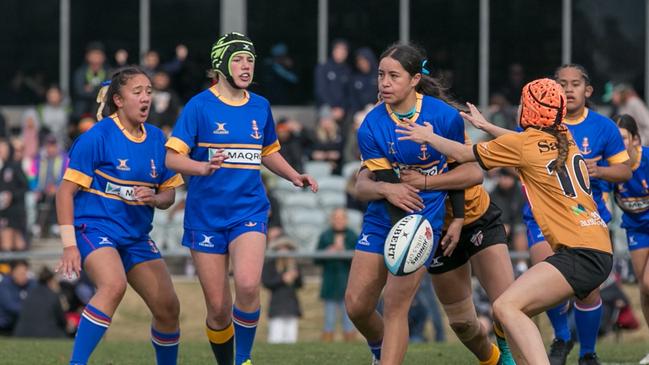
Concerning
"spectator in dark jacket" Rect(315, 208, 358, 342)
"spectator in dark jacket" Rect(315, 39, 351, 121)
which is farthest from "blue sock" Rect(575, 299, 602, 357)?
"spectator in dark jacket" Rect(315, 39, 351, 121)

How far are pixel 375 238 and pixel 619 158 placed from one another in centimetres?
230

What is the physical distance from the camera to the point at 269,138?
8594mm

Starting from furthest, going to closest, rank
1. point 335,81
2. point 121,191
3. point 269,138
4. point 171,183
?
point 335,81, point 269,138, point 171,183, point 121,191

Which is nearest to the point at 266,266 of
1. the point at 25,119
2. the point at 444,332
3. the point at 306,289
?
the point at 306,289

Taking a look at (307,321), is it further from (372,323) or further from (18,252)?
(372,323)

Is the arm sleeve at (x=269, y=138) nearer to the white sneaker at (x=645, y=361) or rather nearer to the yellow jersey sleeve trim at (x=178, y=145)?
the yellow jersey sleeve trim at (x=178, y=145)

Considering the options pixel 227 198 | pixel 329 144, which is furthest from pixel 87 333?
pixel 329 144

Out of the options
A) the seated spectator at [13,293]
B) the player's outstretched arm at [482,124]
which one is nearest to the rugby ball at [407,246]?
the player's outstretched arm at [482,124]

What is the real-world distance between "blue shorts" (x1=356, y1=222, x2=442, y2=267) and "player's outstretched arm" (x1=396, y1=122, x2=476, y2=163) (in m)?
0.48

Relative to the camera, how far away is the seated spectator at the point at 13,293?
14758mm

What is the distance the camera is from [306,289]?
50.3 ft

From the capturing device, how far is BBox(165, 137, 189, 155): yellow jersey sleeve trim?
815 cm

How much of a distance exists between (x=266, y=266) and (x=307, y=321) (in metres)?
1.07

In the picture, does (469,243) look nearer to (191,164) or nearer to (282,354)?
(191,164)
